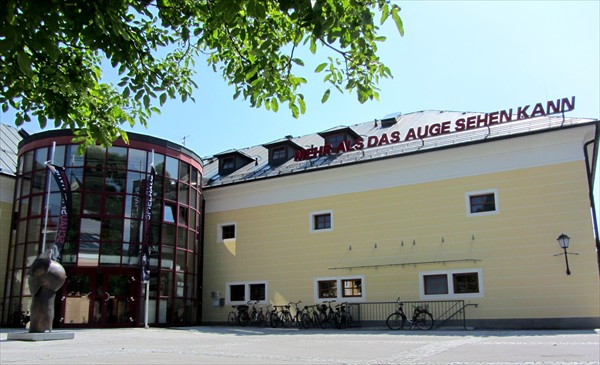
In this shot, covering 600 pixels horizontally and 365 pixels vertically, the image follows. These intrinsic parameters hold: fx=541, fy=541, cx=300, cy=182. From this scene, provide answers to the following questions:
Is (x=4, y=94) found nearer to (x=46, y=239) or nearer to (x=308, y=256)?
(x=46, y=239)

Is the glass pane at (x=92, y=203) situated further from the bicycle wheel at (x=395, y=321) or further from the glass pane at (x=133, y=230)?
the bicycle wheel at (x=395, y=321)

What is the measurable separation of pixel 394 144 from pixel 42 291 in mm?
13340

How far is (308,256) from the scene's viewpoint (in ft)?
70.3

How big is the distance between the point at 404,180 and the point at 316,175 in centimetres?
368

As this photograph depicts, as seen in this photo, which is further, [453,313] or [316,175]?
[316,175]

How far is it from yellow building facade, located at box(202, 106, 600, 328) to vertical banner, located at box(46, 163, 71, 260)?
6.76 m

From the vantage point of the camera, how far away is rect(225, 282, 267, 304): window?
22328 millimetres

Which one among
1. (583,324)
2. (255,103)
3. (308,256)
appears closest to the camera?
(255,103)

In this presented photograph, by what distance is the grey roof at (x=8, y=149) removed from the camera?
72.4 ft

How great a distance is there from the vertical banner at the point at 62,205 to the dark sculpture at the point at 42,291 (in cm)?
526

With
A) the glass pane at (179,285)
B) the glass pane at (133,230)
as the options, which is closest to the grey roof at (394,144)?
the glass pane at (179,285)

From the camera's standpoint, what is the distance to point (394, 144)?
824 inches

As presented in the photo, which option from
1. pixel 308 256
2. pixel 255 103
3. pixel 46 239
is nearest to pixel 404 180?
pixel 308 256

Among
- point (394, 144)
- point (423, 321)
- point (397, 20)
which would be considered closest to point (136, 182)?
point (394, 144)
